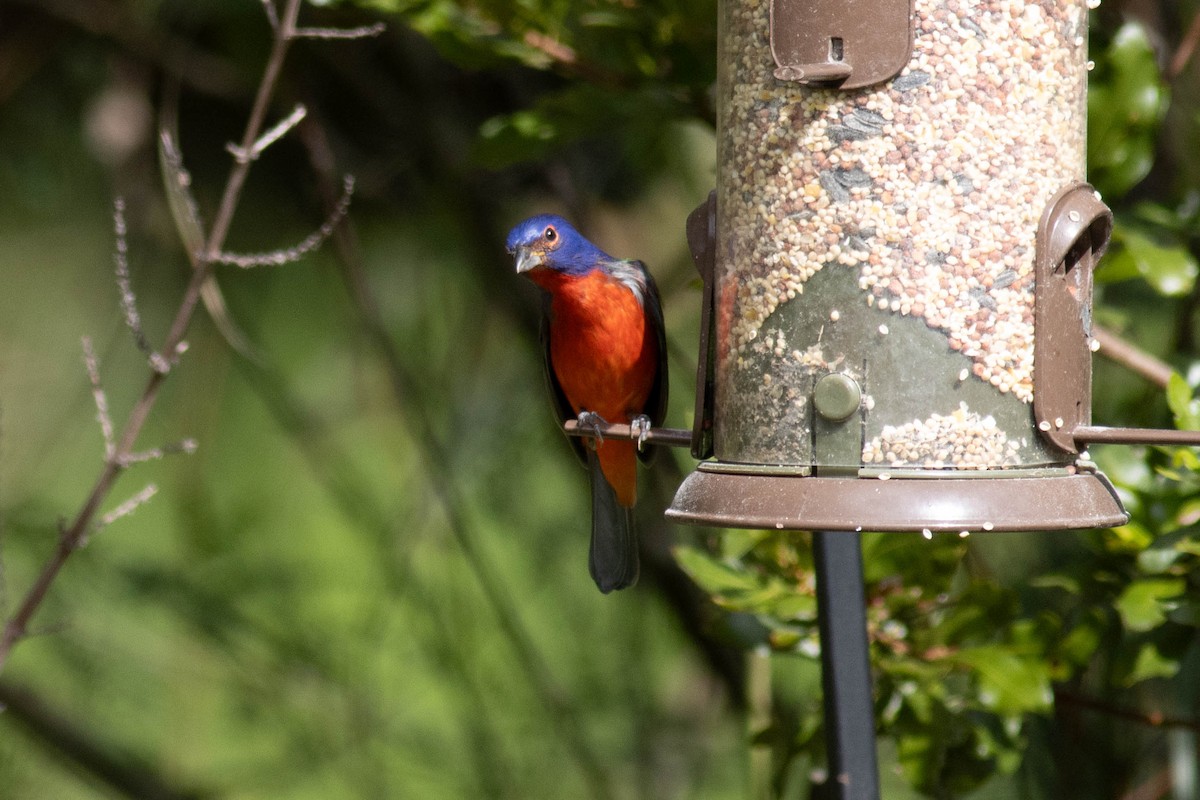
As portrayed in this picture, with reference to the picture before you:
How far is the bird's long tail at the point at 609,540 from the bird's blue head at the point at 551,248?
63 centimetres


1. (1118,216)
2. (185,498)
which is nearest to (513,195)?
(185,498)

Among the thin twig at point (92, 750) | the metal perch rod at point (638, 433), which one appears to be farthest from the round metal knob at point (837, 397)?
the thin twig at point (92, 750)

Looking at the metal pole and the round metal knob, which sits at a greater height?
the round metal knob

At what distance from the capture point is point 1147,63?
10.8 feet

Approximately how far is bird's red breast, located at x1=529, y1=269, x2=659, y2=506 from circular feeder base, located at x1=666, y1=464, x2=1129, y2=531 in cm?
139

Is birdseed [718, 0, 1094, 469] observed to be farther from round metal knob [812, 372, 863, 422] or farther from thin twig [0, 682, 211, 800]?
thin twig [0, 682, 211, 800]

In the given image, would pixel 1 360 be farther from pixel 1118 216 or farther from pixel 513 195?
pixel 1118 216

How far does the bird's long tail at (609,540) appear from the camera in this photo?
3961 millimetres

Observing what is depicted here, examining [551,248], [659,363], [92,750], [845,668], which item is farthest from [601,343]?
[92,750]

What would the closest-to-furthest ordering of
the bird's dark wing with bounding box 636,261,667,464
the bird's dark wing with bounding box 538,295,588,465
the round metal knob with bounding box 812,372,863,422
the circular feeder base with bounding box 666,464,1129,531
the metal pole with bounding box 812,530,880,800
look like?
1. the circular feeder base with bounding box 666,464,1129,531
2. the round metal knob with bounding box 812,372,863,422
3. the metal pole with bounding box 812,530,880,800
4. the bird's dark wing with bounding box 636,261,667,464
5. the bird's dark wing with bounding box 538,295,588,465

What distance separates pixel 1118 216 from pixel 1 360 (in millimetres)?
4121

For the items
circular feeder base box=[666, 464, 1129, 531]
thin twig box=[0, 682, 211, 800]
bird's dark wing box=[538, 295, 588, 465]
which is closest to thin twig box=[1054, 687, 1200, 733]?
circular feeder base box=[666, 464, 1129, 531]

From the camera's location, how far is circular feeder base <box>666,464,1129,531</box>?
2373 millimetres

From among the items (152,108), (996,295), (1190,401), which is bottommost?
(1190,401)
